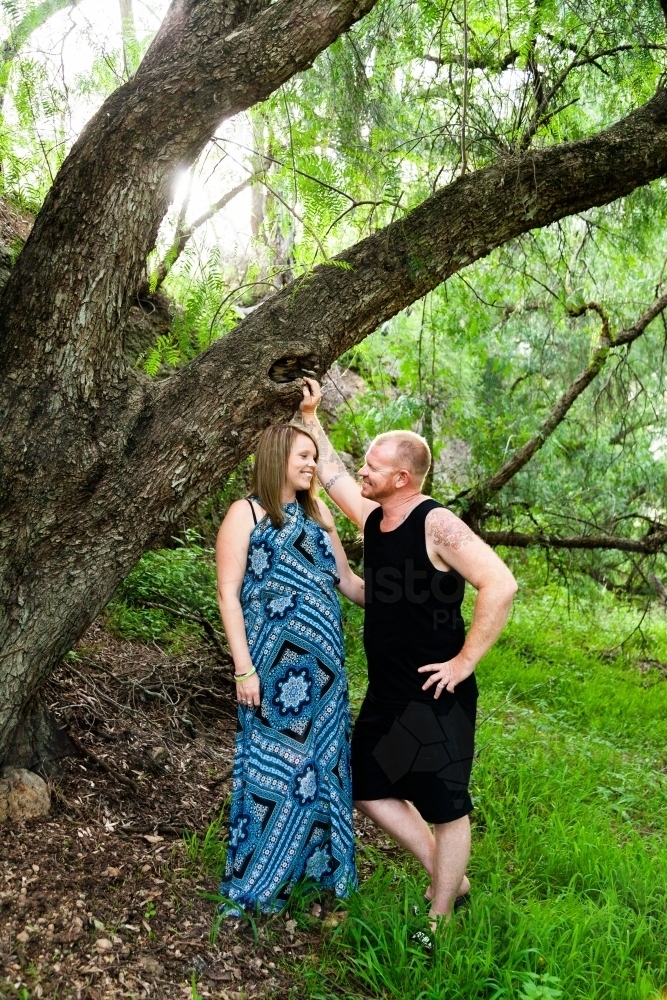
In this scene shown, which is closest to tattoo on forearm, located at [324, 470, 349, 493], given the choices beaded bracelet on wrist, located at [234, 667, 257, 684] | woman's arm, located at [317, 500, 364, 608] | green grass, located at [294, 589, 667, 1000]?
woman's arm, located at [317, 500, 364, 608]

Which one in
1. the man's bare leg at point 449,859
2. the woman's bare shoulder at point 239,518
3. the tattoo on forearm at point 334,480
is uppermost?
the tattoo on forearm at point 334,480

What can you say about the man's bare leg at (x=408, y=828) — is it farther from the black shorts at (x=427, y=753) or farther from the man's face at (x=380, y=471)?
the man's face at (x=380, y=471)

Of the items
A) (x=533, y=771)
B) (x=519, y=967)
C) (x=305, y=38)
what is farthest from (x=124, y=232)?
(x=533, y=771)

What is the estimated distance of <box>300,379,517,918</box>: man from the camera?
2836 millimetres

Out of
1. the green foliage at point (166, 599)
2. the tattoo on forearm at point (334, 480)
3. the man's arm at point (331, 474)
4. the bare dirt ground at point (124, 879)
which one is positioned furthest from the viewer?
the green foliage at point (166, 599)

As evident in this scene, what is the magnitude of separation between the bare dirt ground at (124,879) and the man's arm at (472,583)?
1019 mm

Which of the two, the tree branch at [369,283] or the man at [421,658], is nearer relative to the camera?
the man at [421,658]

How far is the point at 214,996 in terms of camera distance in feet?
8.32

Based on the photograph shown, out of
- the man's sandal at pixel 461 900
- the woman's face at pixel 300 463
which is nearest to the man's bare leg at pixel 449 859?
the man's sandal at pixel 461 900

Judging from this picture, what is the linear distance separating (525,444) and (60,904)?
460 centimetres

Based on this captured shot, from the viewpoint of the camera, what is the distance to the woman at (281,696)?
9.71 ft

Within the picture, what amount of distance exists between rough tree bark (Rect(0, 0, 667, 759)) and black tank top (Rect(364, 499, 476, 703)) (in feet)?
2.20

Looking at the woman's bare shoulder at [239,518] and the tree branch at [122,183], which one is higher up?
the tree branch at [122,183]

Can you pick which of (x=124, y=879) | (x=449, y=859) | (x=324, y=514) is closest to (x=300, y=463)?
(x=324, y=514)
